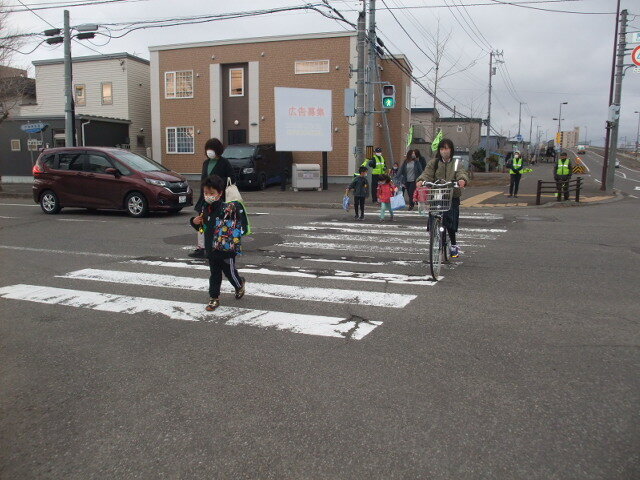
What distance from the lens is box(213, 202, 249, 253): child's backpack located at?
5664 mm

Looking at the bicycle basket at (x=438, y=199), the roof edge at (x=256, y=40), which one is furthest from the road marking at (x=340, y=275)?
the roof edge at (x=256, y=40)

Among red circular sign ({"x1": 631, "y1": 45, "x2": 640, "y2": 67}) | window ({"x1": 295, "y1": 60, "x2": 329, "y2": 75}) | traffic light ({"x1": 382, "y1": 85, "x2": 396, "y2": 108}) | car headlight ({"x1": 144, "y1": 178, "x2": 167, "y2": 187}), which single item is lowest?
car headlight ({"x1": 144, "y1": 178, "x2": 167, "y2": 187})

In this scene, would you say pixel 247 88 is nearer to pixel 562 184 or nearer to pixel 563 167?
pixel 563 167

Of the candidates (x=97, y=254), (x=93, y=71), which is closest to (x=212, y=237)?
(x=97, y=254)

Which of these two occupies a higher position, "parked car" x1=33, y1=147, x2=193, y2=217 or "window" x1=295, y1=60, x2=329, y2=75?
"window" x1=295, y1=60, x2=329, y2=75

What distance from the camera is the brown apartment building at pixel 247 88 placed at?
89.4 ft

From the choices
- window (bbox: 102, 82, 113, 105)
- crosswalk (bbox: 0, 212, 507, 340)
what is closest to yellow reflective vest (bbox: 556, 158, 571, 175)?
crosswalk (bbox: 0, 212, 507, 340)

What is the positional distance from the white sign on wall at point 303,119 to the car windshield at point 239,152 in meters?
1.46

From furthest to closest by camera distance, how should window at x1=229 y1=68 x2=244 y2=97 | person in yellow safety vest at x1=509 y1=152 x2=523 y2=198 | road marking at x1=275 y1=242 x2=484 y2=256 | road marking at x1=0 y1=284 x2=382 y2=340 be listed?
1. window at x1=229 y1=68 x2=244 y2=97
2. person in yellow safety vest at x1=509 y1=152 x2=523 y2=198
3. road marking at x1=275 y1=242 x2=484 y2=256
4. road marking at x1=0 y1=284 x2=382 y2=340

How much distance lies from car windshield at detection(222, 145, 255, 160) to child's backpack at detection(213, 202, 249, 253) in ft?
58.6

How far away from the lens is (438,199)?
6.80m

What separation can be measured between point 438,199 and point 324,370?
11.3 feet

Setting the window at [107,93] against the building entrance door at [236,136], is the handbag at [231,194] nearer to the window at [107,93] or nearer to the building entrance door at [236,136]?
the building entrance door at [236,136]

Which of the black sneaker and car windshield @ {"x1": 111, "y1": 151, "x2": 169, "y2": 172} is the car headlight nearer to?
car windshield @ {"x1": 111, "y1": 151, "x2": 169, "y2": 172}
